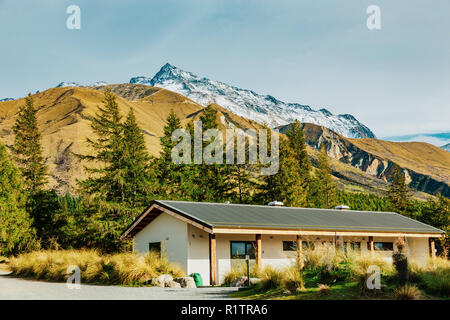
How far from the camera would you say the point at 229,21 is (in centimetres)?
1880

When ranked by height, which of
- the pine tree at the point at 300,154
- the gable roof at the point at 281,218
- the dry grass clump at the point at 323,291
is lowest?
the dry grass clump at the point at 323,291

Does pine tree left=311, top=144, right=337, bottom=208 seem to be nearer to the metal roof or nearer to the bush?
the metal roof

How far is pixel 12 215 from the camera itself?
131 feet

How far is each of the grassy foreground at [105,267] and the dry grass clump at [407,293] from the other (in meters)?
10.8

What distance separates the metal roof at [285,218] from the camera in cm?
2257

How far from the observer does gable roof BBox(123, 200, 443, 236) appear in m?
22.4

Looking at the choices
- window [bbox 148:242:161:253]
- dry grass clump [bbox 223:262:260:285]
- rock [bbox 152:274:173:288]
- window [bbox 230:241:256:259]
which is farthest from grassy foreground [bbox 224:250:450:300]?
window [bbox 148:242:161:253]

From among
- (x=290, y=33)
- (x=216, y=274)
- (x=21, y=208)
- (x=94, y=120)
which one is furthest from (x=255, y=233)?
(x=21, y=208)

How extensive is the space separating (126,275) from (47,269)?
601 cm

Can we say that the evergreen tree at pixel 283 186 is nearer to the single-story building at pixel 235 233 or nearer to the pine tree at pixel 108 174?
the pine tree at pixel 108 174

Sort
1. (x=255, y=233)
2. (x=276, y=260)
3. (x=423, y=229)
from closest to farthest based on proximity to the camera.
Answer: (x=255, y=233)
(x=276, y=260)
(x=423, y=229)

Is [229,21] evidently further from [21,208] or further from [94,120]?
[21,208]

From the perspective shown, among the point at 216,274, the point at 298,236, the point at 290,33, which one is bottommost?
the point at 216,274

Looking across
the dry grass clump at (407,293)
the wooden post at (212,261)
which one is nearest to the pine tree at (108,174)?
the wooden post at (212,261)
